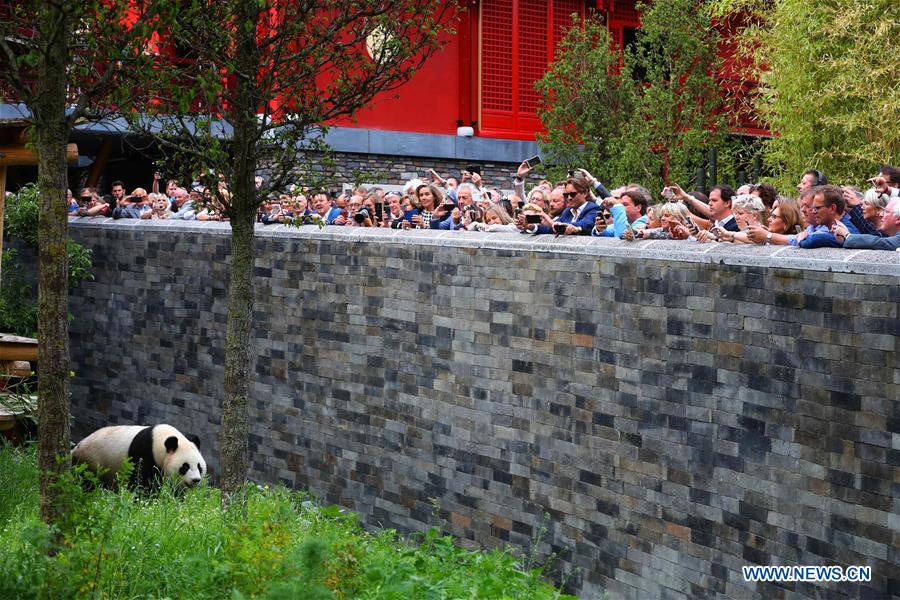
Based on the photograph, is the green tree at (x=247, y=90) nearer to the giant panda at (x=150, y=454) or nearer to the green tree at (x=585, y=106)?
the giant panda at (x=150, y=454)

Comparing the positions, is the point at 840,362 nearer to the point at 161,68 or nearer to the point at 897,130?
the point at 161,68

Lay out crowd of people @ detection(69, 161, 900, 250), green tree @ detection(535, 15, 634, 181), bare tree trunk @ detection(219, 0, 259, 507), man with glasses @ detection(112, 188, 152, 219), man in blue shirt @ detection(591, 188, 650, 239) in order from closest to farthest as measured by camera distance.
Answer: crowd of people @ detection(69, 161, 900, 250)
bare tree trunk @ detection(219, 0, 259, 507)
man in blue shirt @ detection(591, 188, 650, 239)
man with glasses @ detection(112, 188, 152, 219)
green tree @ detection(535, 15, 634, 181)

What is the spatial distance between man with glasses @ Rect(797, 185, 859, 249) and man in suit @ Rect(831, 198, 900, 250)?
4 cm

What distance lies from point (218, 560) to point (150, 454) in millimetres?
5217

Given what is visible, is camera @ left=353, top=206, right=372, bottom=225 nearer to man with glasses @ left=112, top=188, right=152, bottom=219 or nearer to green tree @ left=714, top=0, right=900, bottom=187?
man with glasses @ left=112, top=188, right=152, bottom=219

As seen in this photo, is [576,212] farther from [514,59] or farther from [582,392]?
[514,59]

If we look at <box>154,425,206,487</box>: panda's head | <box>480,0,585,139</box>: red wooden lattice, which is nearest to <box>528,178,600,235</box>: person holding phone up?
<box>154,425,206,487</box>: panda's head

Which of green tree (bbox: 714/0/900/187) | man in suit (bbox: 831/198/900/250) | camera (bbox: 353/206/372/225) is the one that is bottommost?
man in suit (bbox: 831/198/900/250)

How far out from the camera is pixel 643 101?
19.5 meters

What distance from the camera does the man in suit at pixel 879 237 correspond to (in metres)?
7.26

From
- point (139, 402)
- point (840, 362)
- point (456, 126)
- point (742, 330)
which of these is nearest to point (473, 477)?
point (742, 330)

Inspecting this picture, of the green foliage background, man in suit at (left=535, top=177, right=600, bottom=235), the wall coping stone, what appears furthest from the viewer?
the green foliage background

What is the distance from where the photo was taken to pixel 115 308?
16094 millimetres

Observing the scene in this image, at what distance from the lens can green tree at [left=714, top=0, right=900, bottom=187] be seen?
14.9m
